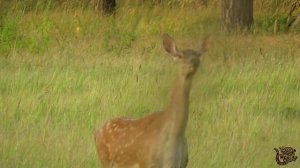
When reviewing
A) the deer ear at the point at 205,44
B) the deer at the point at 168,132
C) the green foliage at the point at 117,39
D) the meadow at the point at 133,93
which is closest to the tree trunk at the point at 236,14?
the meadow at the point at 133,93

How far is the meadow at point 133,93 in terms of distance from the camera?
27.1 ft

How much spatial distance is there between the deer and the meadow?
1.45 ft

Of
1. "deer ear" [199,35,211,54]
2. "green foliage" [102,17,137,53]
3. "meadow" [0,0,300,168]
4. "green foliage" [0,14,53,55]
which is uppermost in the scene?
"deer ear" [199,35,211,54]

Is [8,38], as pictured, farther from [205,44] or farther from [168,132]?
[168,132]

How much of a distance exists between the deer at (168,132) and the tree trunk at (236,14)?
12.3 metres

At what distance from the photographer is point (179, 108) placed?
5.96m

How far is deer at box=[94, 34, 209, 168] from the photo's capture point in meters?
5.83

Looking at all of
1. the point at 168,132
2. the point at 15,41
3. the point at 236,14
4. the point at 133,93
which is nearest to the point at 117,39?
the point at 15,41

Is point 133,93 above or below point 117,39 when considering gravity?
below

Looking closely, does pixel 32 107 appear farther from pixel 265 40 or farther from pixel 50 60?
pixel 265 40

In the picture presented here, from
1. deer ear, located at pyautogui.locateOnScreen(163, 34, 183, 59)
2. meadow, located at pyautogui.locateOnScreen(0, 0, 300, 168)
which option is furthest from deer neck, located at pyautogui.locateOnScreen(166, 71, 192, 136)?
meadow, located at pyautogui.locateOnScreen(0, 0, 300, 168)

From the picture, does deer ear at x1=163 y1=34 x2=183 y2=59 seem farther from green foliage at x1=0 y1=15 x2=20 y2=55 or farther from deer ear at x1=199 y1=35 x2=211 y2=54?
green foliage at x1=0 y1=15 x2=20 y2=55

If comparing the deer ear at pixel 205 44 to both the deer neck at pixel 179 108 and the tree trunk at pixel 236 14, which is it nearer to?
the deer neck at pixel 179 108

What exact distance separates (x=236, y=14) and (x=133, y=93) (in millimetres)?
8299
